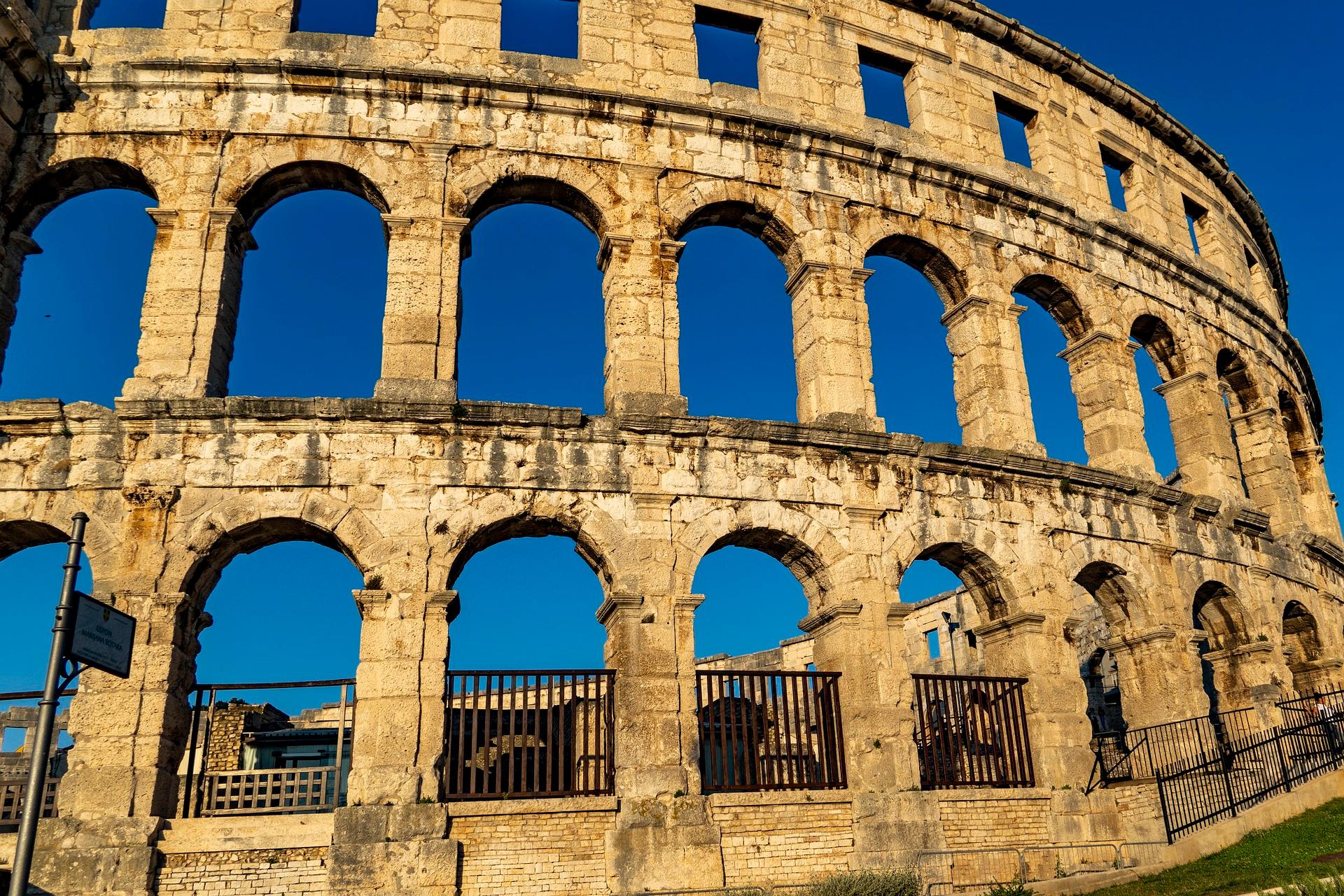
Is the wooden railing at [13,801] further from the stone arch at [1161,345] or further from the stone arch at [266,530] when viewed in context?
the stone arch at [1161,345]

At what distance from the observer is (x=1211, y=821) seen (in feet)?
44.4

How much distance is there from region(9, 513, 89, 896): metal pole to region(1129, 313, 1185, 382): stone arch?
56.8 feet

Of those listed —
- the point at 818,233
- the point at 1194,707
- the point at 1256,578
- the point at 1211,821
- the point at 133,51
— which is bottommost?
the point at 1211,821

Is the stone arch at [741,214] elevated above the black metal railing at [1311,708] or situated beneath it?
elevated above

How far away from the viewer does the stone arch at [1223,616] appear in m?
17.6

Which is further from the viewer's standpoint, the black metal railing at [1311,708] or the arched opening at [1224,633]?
the arched opening at [1224,633]

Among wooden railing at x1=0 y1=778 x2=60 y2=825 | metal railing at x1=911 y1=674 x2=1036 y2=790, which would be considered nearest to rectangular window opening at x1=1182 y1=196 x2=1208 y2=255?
metal railing at x1=911 y1=674 x2=1036 y2=790

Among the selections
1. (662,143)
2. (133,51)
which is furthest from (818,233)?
(133,51)

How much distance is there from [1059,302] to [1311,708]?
7.84 m

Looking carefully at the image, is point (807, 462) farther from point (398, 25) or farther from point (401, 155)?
point (398, 25)

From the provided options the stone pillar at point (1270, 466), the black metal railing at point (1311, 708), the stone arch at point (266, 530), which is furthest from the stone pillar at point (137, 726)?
the stone pillar at point (1270, 466)

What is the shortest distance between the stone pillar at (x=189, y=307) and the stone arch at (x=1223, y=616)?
50.6 feet

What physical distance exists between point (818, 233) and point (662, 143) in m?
2.63

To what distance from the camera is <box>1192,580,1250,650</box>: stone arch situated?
17.6 metres
